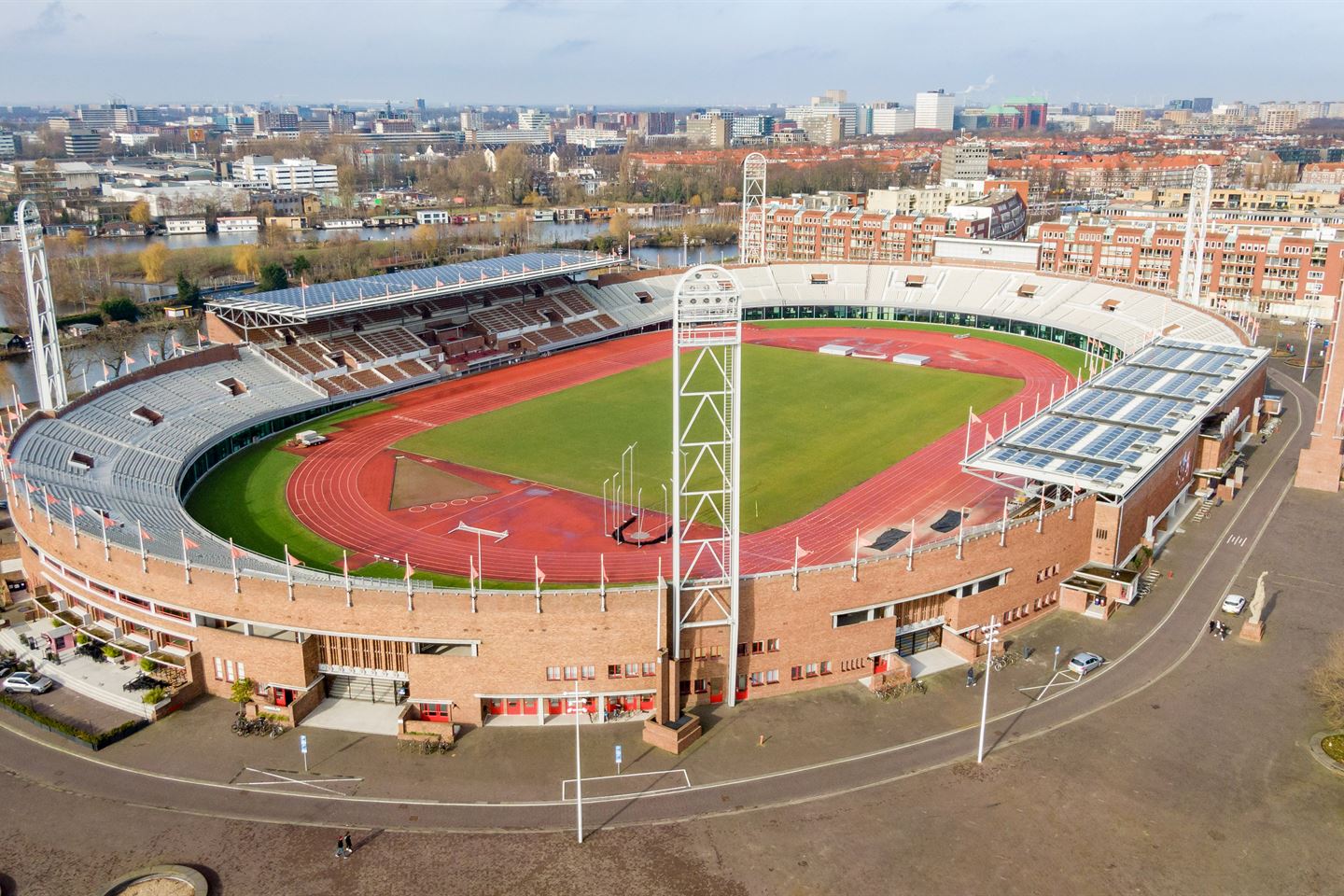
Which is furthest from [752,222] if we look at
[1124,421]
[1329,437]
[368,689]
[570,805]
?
[570,805]

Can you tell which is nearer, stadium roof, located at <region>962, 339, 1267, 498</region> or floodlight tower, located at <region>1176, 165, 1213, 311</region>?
stadium roof, located at <region>962, 339, 1267, 498</region>

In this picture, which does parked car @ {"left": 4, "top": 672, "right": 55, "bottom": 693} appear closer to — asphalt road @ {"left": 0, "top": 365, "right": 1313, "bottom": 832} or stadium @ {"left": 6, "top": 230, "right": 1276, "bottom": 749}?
asphalt road @ {"left": 0, "top": 365, "right": 1313, "bottom": 832}

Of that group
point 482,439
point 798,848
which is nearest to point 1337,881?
point 798,848

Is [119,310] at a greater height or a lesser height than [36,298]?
lesser

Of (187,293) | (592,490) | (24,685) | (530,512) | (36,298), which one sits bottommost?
(24,685)

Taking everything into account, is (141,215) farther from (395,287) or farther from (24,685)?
(24,685)

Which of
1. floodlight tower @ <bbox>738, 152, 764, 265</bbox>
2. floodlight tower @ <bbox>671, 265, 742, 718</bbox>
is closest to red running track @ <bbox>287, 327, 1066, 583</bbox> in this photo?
floodlight tower @ <bbox>671, 265, 742, 718</bbox>

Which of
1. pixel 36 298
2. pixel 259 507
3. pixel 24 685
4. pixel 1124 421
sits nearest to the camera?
pixel 24 685
